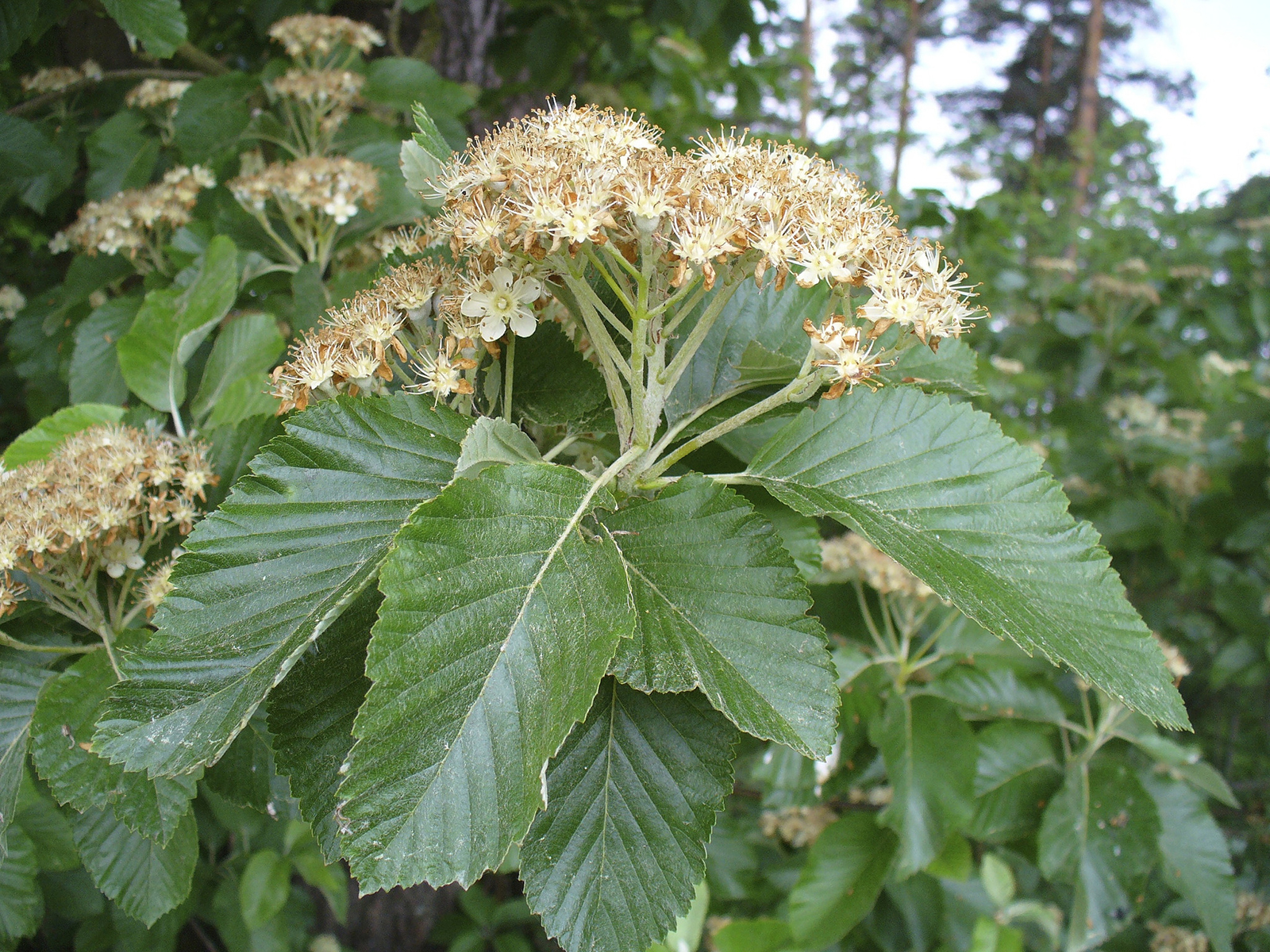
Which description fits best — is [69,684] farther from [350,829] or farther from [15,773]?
[350,829]

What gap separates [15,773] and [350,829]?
0.64 m

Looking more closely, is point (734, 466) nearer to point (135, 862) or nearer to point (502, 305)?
point (502, 305)

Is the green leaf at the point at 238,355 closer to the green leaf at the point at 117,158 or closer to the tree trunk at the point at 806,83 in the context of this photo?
the green leaf at the point at 117,158

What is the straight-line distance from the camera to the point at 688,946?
5.21 feet

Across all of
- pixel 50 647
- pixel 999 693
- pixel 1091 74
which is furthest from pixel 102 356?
pixel 1091 74

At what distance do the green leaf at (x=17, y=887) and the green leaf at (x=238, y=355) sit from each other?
74 cm

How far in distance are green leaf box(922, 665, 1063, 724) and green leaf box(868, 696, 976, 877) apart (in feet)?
0.42

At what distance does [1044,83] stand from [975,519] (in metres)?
16.7

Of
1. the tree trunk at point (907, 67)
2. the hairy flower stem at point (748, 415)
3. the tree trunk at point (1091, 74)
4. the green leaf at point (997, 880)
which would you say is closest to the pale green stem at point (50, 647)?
the hairy flower stem at point (748, 415)

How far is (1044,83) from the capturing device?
14.1 metres

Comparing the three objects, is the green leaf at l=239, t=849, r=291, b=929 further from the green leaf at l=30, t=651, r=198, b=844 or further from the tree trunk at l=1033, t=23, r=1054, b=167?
the tree trunk at l=1033, t=23, r=1054, b=167

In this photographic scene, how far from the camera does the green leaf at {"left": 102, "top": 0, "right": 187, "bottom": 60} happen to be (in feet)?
4.73

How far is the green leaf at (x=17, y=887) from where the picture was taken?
1280mm

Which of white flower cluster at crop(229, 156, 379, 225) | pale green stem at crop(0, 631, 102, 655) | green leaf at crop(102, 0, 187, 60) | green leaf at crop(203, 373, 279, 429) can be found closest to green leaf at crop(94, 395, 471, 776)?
pale green stem at crop(0, 631, 102, 655)
